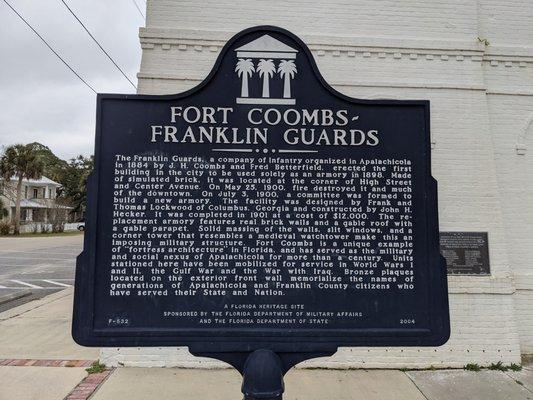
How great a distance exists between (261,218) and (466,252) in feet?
12.2

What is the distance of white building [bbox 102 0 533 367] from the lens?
5.10m

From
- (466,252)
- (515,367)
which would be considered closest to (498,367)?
(515,367)

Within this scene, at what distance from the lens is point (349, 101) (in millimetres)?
2643

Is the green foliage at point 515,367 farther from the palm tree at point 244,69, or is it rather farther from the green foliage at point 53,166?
the green foliage at point 53,166

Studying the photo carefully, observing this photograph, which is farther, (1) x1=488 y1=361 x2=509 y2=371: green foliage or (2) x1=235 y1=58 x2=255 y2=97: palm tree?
(1) x1=488 y1=361 x2=509 y2=371: green foliage

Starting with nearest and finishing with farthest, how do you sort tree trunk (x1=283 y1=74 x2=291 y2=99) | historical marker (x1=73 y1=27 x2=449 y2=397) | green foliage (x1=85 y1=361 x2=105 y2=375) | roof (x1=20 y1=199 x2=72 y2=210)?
historical marker (x1=73 y1=27 x2=449 y2=397) → tree trunk (x1=283 y1=74 x2=291 y2=99) → green foliage (x1=85 y1=361 x2=105 y2=375) → roof (x1=20 y1=199 x2=72 y2=210)

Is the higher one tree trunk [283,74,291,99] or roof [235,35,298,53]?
roof [235,35,298,53]

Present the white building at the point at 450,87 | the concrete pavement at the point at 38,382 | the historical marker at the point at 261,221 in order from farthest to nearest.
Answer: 1. the white building at the point at 450,87
2. the concrete pavement at the point at 38,382
3. the historical marker at the point at 261,221

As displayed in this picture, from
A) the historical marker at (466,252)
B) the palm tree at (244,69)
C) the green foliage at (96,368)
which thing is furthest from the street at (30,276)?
the historical marker at (466,252)

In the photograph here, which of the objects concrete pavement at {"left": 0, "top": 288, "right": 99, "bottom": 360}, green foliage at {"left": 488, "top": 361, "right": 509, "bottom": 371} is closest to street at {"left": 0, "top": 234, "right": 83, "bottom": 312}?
concrete pavement at {"left": 0, "top": 288, "right": 99, "bottom": 360}

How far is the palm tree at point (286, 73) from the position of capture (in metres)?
2.64

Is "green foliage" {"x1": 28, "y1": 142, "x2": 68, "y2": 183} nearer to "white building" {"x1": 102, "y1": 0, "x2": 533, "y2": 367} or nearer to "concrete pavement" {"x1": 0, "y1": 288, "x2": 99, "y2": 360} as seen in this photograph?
"concrete pavement" {"x1": 0, "y1": 288, "x2": 99, "y2": 360}

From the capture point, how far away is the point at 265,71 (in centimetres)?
266

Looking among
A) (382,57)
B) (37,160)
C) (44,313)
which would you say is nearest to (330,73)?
(382,57)
